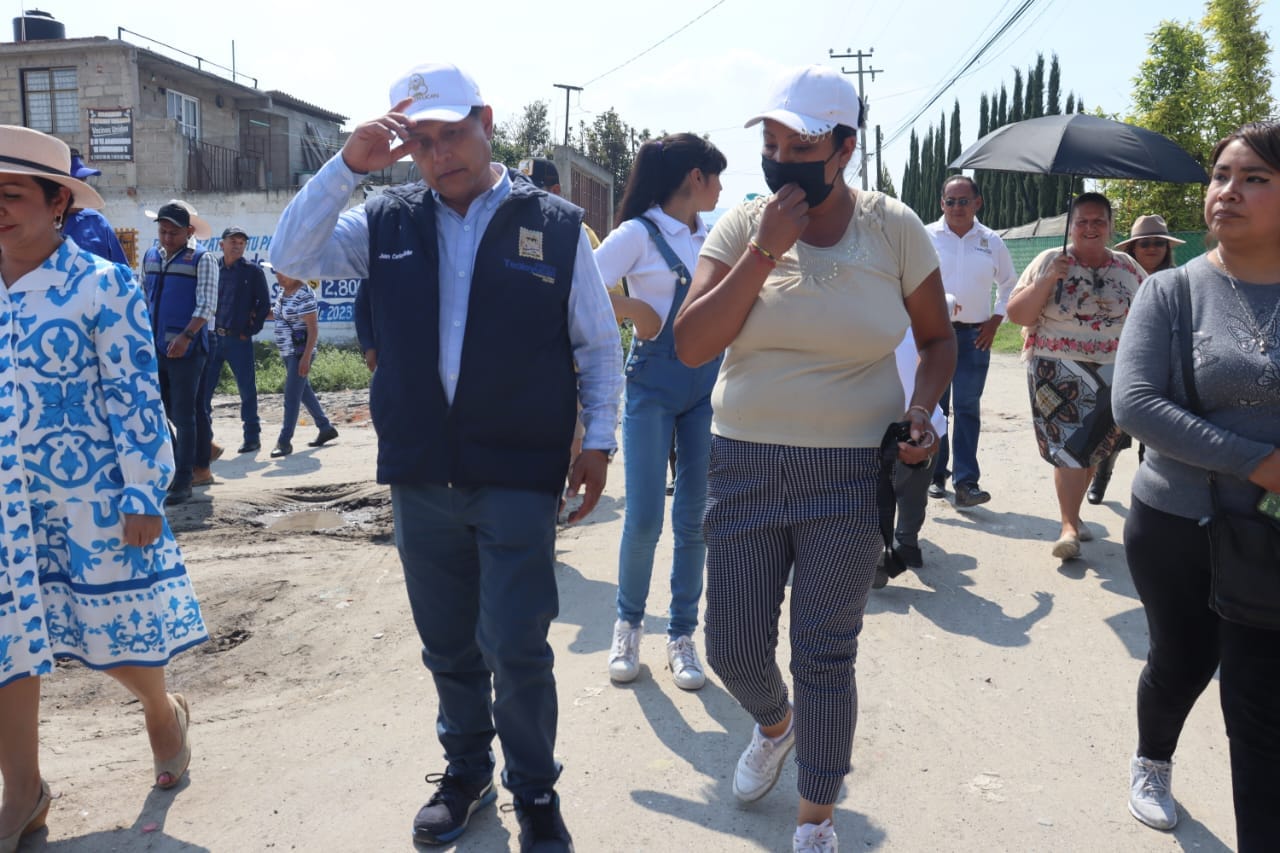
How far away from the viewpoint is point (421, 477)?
2904 mm

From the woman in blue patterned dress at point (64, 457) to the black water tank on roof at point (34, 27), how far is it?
101ft

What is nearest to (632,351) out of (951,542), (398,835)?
(398,835)

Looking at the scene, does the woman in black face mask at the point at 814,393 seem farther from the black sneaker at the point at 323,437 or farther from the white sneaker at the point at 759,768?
the black sneaker at the point at 323,437

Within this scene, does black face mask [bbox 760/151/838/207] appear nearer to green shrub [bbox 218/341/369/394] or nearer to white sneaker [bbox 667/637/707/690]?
white sneaker [bbox 667/637/707/690]

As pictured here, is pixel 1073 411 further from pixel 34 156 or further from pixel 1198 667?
pixel 34 156

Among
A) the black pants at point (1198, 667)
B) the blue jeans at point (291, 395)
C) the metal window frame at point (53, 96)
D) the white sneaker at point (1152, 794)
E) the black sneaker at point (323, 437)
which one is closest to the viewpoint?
the black pants at point (1198, 667)

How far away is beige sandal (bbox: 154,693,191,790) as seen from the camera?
3432 mm

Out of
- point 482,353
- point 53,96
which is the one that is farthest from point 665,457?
point 53,96

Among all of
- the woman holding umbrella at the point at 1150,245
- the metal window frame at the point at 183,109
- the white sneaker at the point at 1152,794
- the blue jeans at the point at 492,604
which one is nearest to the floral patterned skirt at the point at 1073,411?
the woman holding umbrella at the point at 1150,245

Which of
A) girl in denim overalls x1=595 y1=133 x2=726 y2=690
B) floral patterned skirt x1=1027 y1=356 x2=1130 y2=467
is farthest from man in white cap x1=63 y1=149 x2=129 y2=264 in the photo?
floral patterned skirt x1=1027 y1=356 x2=1130 y2=467

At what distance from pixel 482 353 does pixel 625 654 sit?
1.88 m

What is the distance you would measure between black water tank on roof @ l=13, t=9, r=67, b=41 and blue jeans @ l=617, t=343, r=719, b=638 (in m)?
31.1

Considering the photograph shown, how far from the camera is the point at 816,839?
9.45 feet

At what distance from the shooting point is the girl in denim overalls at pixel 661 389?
414 cm
